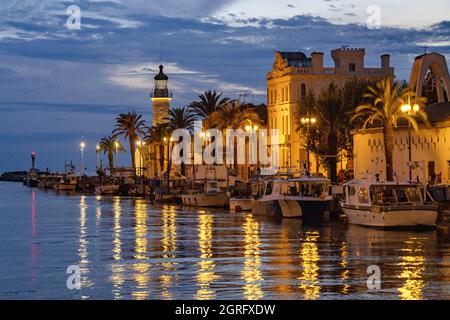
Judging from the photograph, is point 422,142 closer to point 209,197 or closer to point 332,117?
point 332,117

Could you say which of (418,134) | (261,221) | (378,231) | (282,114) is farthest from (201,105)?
(378,231)

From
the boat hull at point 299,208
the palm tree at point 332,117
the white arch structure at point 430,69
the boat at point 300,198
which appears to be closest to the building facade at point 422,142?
the white arch structure at point 430,69

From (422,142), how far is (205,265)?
44.8 m

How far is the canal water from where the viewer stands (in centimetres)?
3350

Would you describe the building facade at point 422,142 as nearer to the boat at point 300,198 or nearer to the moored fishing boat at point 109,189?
the boat at point 300,198

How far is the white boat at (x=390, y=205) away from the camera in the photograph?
56375mm

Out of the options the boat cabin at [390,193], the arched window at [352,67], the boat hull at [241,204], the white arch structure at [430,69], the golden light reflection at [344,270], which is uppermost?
the arched window at [352,67]

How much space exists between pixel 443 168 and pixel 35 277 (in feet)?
157

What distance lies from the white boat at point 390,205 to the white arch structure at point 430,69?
31.7 m

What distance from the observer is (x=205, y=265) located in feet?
136

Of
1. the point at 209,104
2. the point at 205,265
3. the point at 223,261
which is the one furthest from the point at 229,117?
the point at 205,265

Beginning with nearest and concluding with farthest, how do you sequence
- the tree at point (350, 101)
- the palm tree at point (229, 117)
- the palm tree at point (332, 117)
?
the palm tree at point (332, 117), the tree at point (350, 101), the palm tree at point (229, 117)

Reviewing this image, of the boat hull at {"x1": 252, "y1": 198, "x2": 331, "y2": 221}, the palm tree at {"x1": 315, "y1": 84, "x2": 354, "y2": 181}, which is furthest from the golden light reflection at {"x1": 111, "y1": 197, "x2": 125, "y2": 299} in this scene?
the palm tree at {"x1": 315, "y1": 84, "x2": 354, "y2": 181}
